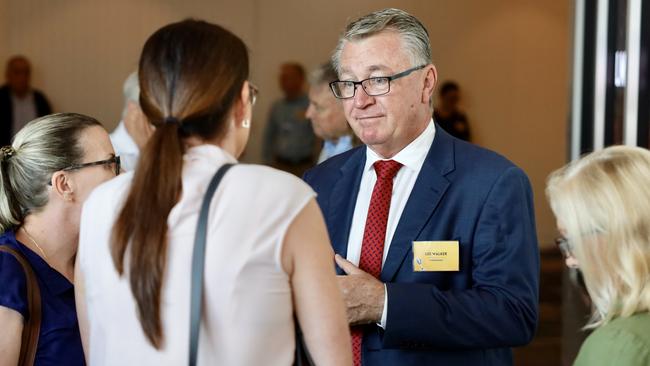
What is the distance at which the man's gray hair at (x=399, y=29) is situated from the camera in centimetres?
236

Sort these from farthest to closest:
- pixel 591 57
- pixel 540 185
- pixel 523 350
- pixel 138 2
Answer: pixel 540 185 → pixel 138 2 → pixel 523 350 → pixel 591 57

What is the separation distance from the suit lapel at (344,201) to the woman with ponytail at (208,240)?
2.49 ft

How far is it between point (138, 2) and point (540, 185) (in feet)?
16.7

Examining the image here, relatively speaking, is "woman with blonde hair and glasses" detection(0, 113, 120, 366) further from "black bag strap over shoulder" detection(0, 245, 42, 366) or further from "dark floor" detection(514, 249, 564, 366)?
"dark floor" detection(514, 249, 564, 366)

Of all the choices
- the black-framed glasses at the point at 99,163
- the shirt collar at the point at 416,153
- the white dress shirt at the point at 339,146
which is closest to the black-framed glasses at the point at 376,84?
the shirt collar at the point at 416,153

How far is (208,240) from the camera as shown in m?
1.51

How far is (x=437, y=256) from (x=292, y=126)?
277 inches

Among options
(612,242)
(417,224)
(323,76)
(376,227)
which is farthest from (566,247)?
(323,76)

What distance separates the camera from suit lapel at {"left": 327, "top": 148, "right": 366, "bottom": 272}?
93.4 inches

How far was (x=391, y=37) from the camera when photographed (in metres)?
2.36

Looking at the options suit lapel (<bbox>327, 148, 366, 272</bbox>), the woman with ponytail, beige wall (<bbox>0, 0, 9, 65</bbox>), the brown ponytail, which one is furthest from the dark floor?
beige wall (<bbox>0, 0, 9, 65</bbox>)

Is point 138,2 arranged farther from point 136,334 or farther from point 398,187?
point 136,334

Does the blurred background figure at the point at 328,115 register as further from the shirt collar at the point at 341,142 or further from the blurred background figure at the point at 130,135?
the blurred background figure at the point at 130,135

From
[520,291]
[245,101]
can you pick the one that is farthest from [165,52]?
[520,291]
